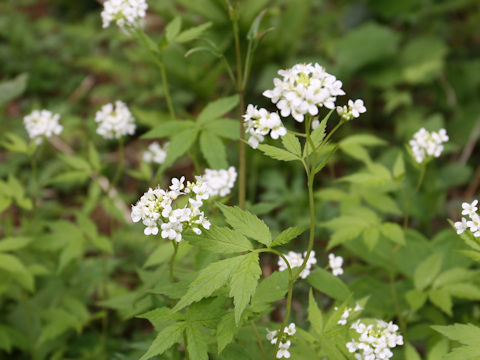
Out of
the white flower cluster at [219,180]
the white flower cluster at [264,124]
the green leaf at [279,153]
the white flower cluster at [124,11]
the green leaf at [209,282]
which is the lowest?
the green leaf at [209,282]


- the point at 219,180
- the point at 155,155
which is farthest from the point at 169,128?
the point at 155,155

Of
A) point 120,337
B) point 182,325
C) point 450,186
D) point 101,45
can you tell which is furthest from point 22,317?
point 101,45

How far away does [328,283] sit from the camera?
2176mm

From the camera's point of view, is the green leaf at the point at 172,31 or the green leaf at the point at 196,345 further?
the green leaf at the point at 172,31

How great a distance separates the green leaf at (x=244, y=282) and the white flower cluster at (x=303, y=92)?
49cm

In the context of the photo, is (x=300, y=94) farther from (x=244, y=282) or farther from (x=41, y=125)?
(x=41, y=125)

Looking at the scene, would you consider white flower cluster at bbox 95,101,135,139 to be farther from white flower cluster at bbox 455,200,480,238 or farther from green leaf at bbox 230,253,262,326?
white flower cluster at bbox 455,200,480,238

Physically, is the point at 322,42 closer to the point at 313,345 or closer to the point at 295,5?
the point at 295,5

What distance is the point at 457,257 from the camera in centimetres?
285

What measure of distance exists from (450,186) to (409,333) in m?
2.00

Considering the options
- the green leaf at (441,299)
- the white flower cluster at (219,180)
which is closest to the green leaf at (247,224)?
the white flower cluster at (219,180)

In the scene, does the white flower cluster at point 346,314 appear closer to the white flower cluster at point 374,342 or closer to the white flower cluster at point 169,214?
the white flower cluster at point 374,342

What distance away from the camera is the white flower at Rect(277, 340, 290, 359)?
1816 mm

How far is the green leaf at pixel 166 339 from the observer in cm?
162
